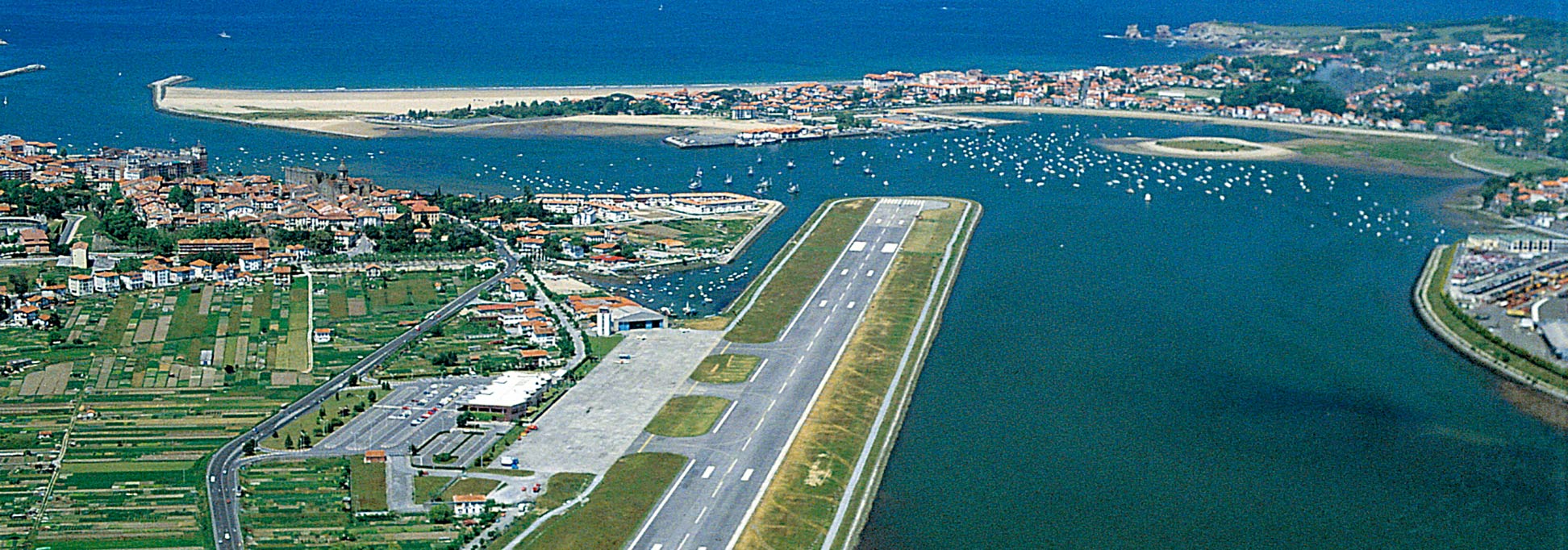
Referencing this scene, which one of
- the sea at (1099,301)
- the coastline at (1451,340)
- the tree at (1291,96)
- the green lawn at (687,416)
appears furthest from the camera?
the tree at (1291,96)

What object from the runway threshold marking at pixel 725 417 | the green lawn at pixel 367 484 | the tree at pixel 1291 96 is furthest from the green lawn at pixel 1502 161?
the green lawn at pixel 367 484

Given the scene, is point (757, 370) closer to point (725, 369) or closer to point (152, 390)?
point (725, 369)

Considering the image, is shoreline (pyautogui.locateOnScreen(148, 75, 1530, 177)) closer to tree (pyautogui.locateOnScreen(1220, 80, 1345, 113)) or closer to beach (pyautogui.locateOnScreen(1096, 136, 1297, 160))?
beach (pyautogui.locateOnScreen(1096, 136, 1297, 160))

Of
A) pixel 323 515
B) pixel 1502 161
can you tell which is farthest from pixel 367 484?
pixel 1502 161

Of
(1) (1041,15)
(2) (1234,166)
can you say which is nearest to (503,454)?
(2) (1234,166)

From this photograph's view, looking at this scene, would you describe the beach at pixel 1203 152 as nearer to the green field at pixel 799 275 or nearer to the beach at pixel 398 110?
the beach at pixel 398 110
